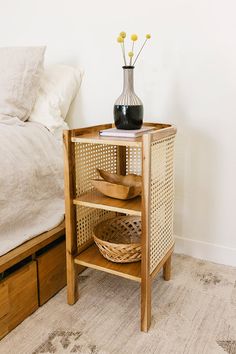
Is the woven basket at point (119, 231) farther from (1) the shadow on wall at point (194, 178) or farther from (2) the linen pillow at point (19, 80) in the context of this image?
(2) the linen pillow at point (19, 80)

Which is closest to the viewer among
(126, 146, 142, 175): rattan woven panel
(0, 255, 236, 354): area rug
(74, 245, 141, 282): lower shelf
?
(0, 255, 236, 354): area rug

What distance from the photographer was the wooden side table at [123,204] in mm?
1150

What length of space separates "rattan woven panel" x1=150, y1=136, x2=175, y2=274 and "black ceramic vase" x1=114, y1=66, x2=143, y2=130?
141 mm

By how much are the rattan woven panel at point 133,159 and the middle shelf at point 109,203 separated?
1.10 feet

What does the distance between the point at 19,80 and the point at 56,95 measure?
0.77 ft

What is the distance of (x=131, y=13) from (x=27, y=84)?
612 mm

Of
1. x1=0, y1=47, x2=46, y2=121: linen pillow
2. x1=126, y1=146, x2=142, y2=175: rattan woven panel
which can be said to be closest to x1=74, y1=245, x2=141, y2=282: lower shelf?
x1=126, y1=146, x2=142, y2=175: rattan woven panel

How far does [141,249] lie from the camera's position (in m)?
1.20

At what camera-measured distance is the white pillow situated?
1657 mm

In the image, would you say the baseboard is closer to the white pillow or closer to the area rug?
the area rug

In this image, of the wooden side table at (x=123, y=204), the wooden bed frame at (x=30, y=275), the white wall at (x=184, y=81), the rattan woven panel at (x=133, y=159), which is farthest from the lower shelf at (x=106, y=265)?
the white wall at (x=184, y=81)

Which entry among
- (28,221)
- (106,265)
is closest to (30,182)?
(28,221)

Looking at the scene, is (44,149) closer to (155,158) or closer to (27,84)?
(27,84)

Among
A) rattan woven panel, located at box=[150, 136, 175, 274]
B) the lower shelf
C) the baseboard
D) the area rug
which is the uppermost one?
rattan woven panel, located at box=[150, 136, 175, 274]
